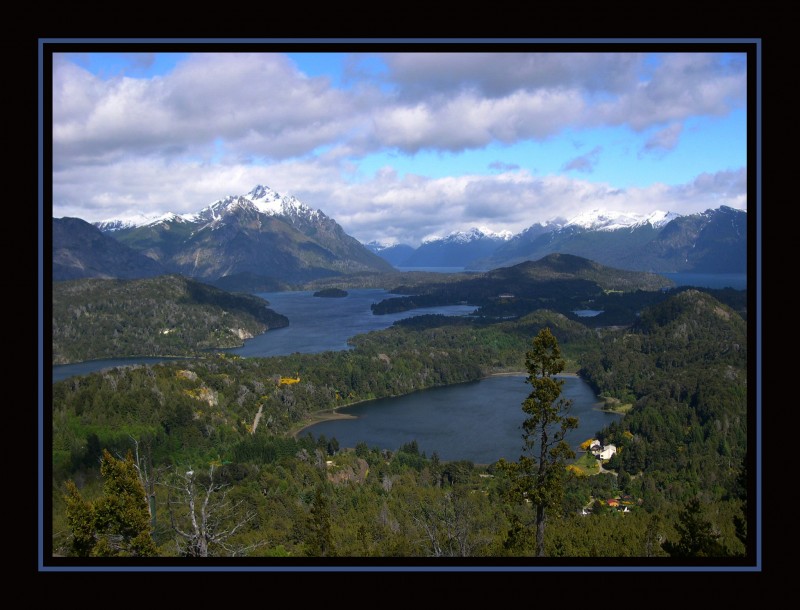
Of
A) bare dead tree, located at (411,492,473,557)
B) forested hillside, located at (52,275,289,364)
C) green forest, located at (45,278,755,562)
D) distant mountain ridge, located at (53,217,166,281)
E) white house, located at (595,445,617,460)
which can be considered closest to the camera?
green forest, located at (45,278,755,562)

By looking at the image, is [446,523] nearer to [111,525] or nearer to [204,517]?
[111,525]

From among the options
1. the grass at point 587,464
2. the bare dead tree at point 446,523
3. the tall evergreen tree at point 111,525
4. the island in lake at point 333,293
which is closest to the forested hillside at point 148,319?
the island in lake at point 333,293

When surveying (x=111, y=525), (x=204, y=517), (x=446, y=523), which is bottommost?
(x=446, y=523)

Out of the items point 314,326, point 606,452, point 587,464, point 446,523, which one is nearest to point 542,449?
point 446,523

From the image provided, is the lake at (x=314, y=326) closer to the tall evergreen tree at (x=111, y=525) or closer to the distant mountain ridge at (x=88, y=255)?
the distant mountain ridge at (x=88, y=255)

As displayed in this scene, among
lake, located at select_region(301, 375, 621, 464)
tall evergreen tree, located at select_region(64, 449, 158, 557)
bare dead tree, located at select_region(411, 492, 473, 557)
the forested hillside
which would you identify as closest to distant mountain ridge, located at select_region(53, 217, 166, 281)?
the forested hillside

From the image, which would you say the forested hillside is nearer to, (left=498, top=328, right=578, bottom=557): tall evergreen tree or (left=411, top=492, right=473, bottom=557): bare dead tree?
(left=411, top=492, right=473, bottom=557): bare dead tree
